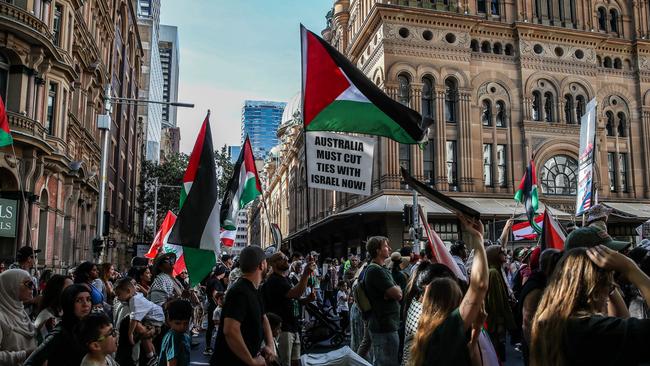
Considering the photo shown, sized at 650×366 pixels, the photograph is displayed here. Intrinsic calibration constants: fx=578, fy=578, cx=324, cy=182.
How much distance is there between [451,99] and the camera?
34.5 meters

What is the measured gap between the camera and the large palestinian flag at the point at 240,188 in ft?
34.6

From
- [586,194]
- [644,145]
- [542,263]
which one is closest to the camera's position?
[542,263]

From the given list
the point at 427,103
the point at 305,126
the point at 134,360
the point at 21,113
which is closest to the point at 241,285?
the point at 134,360

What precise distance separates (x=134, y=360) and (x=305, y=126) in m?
3.53

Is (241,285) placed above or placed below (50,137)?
below

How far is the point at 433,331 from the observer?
148 inches

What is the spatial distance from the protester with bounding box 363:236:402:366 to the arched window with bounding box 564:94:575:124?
109ft

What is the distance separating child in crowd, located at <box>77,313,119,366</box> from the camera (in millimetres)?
4395

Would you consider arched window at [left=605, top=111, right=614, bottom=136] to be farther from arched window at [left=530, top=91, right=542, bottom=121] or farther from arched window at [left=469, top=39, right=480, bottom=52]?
arched window at [left=469, top=39, right=480, bottom=52]

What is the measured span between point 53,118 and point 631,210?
32099 millimetres

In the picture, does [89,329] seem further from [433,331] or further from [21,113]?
[21,113]

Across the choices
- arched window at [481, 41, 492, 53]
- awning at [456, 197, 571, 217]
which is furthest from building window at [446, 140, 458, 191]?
arched window at [481, 41, 492, 53]

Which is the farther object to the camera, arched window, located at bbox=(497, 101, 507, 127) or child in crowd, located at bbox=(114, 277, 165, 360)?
arched window, located at bbox=(497, 101, 507, 127)

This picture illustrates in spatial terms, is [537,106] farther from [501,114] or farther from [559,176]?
[559,176]
